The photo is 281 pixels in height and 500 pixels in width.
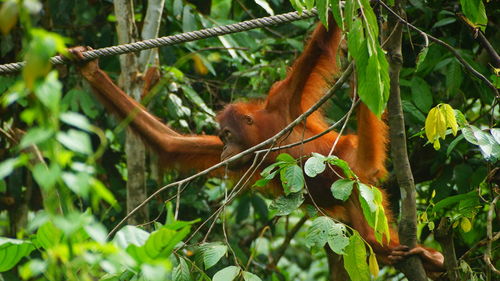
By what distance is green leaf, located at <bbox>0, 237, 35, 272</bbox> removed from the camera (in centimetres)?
213

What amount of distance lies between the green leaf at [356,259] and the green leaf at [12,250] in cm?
120

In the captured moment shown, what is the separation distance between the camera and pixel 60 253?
1.32 m

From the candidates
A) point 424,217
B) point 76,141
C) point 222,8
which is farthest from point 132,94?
point 76,141

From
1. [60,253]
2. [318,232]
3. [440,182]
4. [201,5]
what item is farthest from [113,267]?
[201,5]

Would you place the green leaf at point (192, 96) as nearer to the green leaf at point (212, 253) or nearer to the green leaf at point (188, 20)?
the green leaf at point (188, 20)

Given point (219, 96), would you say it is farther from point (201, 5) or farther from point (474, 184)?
point (474, 184)

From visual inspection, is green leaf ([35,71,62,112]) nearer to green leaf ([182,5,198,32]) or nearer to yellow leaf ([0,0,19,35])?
yellow leaf ([0,0,19,35])

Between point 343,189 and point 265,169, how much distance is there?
36 centimetres

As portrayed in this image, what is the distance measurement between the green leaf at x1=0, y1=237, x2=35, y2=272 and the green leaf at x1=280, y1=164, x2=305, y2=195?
106 cm

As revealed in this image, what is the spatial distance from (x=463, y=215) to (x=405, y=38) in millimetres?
1995

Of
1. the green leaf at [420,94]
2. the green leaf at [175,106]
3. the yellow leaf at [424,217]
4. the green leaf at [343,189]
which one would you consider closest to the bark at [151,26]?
the green leaf at [175,106]

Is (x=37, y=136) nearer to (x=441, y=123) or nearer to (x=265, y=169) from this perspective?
(x=265, y=169)

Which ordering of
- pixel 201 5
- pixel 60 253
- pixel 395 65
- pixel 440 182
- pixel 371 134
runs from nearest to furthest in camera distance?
pixel 60 253, pixel 395 65, pixel 371 134, pixel 440 182, pixel 201 5

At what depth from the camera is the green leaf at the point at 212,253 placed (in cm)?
271
